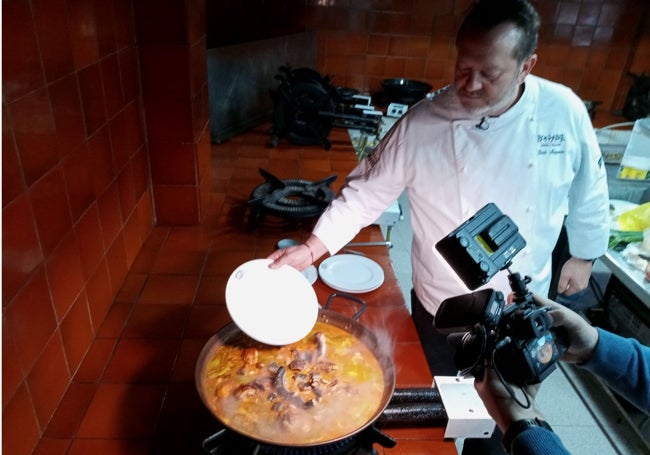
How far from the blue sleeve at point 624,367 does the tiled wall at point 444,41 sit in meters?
3.21

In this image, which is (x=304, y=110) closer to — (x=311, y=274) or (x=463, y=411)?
(x=311, y=274)

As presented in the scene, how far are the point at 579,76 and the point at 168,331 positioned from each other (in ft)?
12.7

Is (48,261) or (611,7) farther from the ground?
(611,7)

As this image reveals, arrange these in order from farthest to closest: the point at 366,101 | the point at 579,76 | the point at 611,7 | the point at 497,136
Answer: the point at 579,76, the point at 611,7, the point at 366,101, the point at 497,136

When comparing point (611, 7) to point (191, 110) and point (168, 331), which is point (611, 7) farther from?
point (168, 331)

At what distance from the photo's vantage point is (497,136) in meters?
1.35

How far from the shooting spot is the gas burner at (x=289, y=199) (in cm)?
197

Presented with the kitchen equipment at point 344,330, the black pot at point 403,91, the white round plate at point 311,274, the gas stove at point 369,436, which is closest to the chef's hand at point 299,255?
the kitchen equipment at point 344,330

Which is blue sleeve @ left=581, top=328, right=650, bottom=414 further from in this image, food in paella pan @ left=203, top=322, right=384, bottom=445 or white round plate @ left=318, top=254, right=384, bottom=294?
white round plate @ left=318, top=254, right=384, bottom=294

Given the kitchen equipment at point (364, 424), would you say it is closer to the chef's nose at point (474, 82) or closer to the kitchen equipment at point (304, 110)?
the chef's nose at point (474, 82)

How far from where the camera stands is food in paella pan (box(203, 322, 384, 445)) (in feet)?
3.16

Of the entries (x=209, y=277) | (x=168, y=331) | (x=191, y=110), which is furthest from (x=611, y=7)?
(x=168, y=331)

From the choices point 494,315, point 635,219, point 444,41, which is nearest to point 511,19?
point 494,315

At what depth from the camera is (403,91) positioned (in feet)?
11.8
